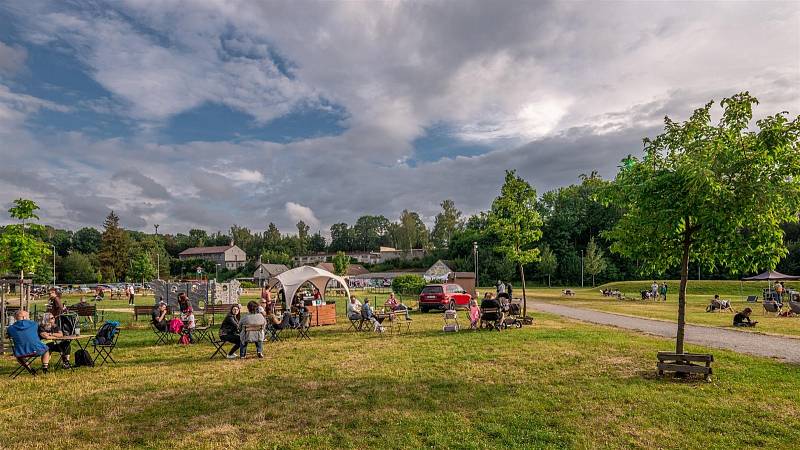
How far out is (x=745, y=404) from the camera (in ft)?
24.0

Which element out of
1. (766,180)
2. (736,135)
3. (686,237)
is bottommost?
(686,237)

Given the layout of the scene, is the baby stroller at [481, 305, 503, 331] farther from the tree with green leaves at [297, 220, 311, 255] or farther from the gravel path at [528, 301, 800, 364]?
the tree with green leaves at [297, 220, 311, 255]

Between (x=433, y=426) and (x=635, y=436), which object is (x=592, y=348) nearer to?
(x=635, y=436)

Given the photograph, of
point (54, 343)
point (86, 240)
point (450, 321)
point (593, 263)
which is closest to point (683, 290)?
point (450, 321)

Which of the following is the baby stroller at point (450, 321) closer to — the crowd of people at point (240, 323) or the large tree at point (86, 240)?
the crowd of people at point (240, 323)

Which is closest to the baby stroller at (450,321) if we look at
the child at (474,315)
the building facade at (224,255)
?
the child at (474,315)

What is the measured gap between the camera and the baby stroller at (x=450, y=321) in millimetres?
16062

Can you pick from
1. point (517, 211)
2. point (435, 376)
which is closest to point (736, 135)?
point (435, 376)

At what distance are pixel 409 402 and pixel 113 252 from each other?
98.3 metres

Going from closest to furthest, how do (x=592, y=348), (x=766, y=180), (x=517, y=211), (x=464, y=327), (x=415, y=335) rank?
(x=766, y=180)
(x=592, y=348)
(x=415, y=335)
(x=464, y=327)
(x=517, y=211)

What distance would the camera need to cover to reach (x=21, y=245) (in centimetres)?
1441

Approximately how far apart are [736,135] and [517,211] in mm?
12081

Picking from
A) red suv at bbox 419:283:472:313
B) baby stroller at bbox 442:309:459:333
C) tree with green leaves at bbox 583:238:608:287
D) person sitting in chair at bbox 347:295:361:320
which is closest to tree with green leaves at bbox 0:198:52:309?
person sitting in chair at bbox 347:295:361:320

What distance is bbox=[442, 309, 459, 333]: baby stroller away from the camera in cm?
1606
